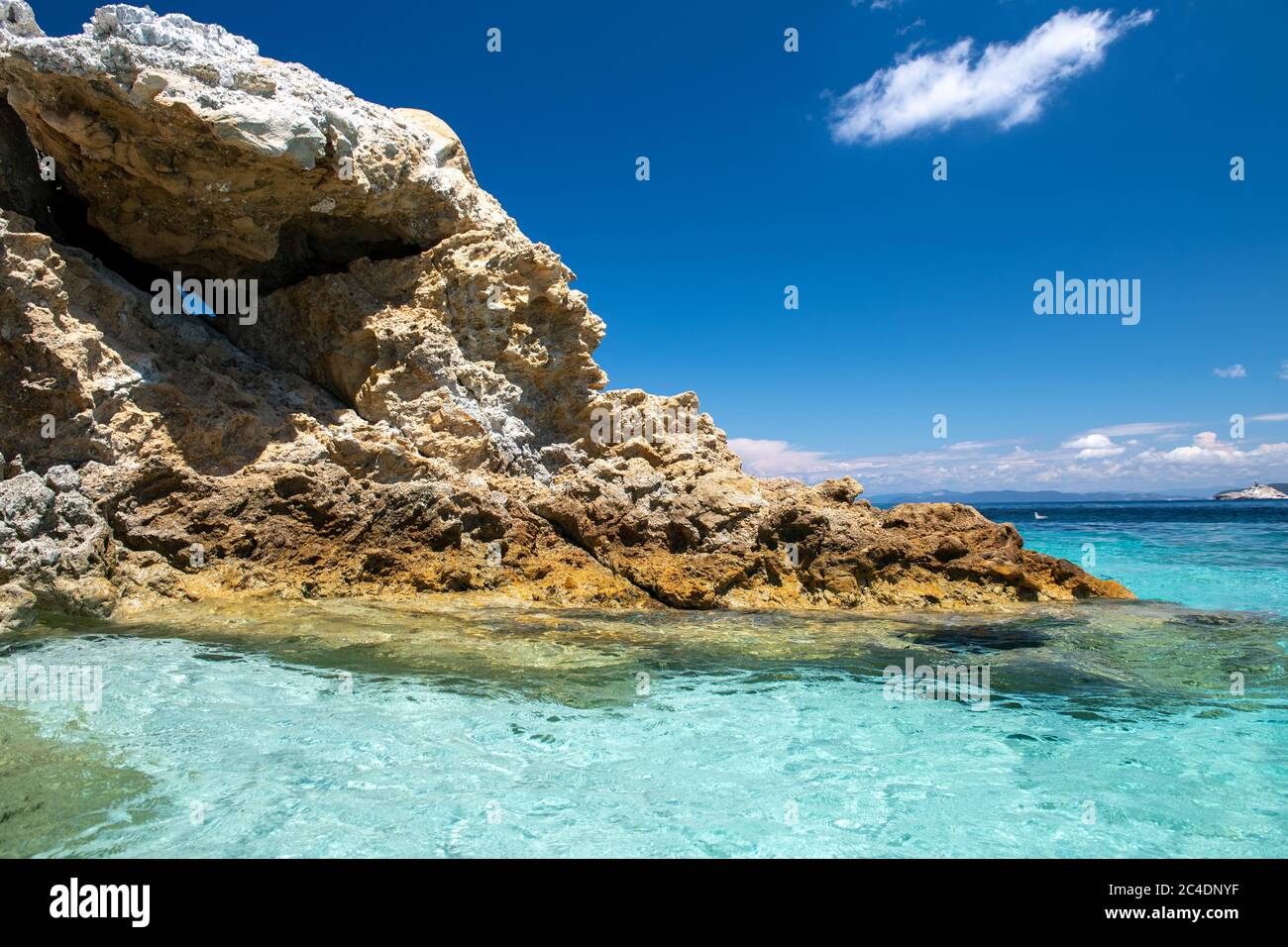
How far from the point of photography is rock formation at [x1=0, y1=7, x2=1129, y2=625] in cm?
958

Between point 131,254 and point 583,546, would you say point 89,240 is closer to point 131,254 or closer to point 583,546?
point 131,254

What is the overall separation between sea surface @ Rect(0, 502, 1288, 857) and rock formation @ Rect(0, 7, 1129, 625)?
157cm

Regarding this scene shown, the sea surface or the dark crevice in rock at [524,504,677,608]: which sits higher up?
the dark crevice in rock at [524,504,677,608]

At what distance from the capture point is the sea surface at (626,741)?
164 inches

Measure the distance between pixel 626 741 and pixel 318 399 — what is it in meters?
8.88

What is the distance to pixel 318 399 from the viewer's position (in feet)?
39.9

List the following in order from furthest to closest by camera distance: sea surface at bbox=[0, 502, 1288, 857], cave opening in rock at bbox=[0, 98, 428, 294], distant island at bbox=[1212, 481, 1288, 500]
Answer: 1. distant island at bbox=[1212, 481, 1288, 500]
2. cave opening in rock at bbox=[0, 98, 428, 294]
3. sea surface at bbox=[0, 502, 1288, 857]

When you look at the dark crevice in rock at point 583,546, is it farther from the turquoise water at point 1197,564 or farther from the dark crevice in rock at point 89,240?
the turquoise water at point 1197,564

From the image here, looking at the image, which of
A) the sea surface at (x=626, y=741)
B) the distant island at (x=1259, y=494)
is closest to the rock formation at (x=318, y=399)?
the sea surface at (x=626, y=741)

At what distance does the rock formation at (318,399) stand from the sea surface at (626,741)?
1.57m

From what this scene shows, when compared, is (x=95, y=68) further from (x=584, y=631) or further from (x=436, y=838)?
(x=436, y=838)

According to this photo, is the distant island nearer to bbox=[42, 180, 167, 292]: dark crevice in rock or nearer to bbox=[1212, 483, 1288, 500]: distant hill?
bbox=[1212, 483, 1288, 500]: distant hill

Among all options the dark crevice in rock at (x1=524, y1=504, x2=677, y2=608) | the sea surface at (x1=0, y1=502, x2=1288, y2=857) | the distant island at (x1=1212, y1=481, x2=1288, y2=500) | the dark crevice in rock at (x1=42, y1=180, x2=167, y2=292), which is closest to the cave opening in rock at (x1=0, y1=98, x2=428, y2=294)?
the dark crevice in rock at (x1=42, y1=180, x2=167, y2=292)
